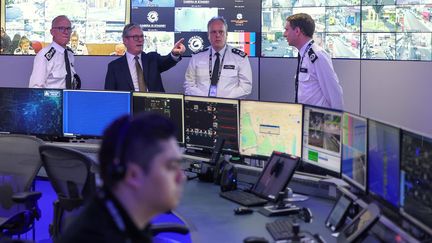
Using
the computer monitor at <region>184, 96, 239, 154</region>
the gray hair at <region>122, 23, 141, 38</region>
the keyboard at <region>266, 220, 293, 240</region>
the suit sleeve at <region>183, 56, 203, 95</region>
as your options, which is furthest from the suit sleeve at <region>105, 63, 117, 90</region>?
the keyboard at <region>266, 220, 293, 240</region>

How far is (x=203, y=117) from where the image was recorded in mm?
4145

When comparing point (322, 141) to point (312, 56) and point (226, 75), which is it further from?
point (226, 75)

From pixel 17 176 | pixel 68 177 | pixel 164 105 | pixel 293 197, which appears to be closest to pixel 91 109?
pixel 164 105

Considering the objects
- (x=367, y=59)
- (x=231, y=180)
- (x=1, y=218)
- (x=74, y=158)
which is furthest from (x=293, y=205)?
(x=367, y=59)

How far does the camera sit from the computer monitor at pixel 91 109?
4.64 metres

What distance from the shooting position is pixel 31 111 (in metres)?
4.87

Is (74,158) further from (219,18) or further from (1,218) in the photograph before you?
(219,18)

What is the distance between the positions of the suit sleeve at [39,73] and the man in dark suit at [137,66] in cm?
53

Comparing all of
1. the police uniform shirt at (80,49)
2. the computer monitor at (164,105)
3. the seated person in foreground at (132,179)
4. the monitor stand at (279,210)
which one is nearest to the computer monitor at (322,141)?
the monitor stand at (279,210)

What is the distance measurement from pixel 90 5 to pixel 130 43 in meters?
0.77

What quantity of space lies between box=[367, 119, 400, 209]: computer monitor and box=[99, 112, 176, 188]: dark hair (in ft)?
4.32

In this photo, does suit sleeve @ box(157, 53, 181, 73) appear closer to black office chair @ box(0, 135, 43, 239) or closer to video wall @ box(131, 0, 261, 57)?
video wall @ box(131, 0, 261, 57)

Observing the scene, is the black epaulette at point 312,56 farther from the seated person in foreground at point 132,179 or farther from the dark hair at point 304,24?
the seated person in foreground at point 132,179

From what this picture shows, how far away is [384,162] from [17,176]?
2321 millimetres
